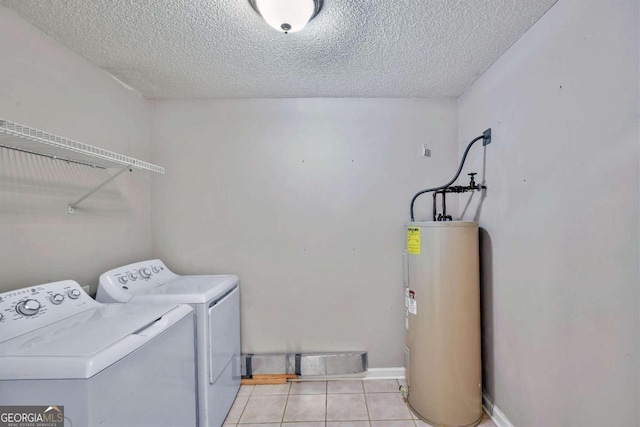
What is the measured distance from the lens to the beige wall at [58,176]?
1176mm

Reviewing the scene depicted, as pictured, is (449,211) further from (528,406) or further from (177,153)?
(177,153)

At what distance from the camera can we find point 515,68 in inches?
55.7

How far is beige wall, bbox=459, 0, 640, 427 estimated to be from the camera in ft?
2.98

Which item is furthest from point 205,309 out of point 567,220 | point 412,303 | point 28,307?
point 567,220

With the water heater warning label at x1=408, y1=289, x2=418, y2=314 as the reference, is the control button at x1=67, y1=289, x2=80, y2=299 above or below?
above

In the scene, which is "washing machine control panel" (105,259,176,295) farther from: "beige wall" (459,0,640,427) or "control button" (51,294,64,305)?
"beige wall" (459,0,640,427)

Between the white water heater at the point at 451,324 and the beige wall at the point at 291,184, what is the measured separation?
52 cm

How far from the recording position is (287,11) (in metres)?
1.11

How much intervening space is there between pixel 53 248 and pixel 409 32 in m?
2.21

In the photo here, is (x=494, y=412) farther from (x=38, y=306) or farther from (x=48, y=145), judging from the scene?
Answer: (x=48, y=145)

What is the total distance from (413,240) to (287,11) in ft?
4.67

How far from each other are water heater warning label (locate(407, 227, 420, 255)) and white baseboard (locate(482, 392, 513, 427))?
1.08 meters

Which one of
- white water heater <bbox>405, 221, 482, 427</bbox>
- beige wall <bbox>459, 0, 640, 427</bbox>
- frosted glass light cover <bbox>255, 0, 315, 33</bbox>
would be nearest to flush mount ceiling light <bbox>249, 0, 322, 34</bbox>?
frosted glass light cover <bbox>255, 0, 315, 33</bbox>

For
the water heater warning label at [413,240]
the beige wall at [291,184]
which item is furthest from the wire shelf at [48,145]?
the water heater warning label at [413,240]
